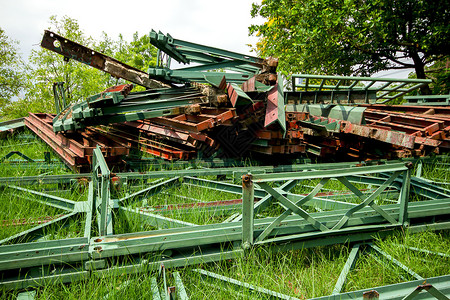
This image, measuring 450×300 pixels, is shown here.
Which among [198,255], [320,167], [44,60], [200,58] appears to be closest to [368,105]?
[320,167]

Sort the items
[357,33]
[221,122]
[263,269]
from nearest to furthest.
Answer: [263,269] → [221,122] → [357,33]

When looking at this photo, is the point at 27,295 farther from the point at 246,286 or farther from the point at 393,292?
the point at 393,292

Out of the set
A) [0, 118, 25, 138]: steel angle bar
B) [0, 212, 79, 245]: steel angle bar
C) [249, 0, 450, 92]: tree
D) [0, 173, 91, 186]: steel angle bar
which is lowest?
[0, 212, 79, 245]: steel angle bar

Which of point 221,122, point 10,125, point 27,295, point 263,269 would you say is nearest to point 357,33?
point 221,122

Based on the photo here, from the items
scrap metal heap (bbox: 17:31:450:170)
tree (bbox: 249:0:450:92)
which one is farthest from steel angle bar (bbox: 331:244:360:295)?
tree (bbox: 249:0:450:92)

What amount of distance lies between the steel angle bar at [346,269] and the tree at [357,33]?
8972mm

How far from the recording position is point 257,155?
246 inches

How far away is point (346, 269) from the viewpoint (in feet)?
8.45

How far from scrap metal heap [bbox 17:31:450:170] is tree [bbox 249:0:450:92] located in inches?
173

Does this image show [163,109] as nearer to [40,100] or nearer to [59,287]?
[59,287]

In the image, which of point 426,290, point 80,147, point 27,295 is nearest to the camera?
point 426,290

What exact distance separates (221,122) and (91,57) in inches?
171

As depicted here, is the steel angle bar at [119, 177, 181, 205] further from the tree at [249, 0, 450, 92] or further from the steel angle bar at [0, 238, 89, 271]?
the tree at [249, 0, 450, 92]

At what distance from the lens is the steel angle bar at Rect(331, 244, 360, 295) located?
2.31 metres
